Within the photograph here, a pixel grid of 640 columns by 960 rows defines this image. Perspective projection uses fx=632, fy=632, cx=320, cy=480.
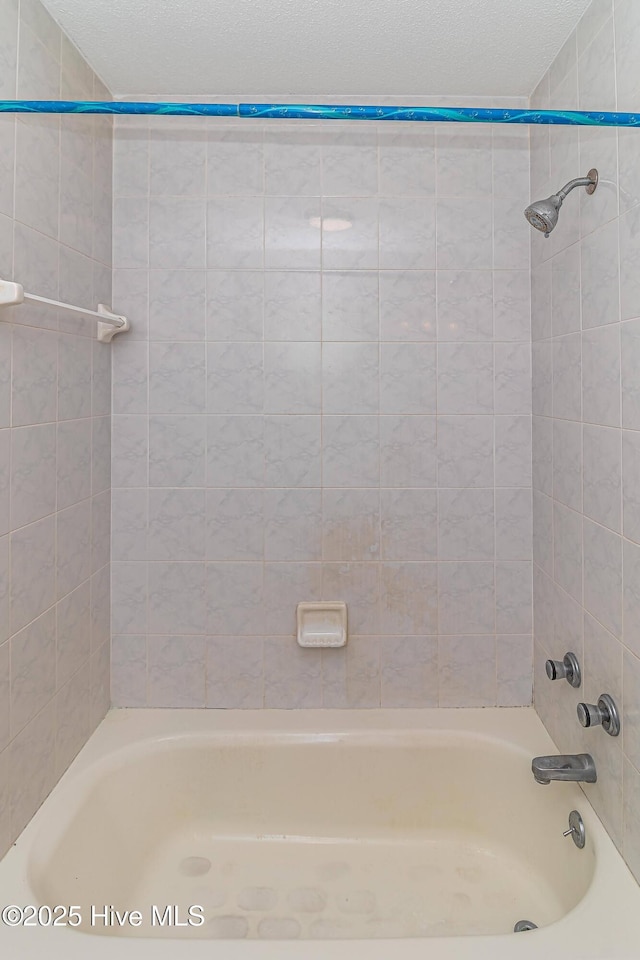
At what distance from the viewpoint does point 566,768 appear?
153cm

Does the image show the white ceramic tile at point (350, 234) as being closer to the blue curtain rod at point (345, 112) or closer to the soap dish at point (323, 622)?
the blue curtain rod at point (345, 112)

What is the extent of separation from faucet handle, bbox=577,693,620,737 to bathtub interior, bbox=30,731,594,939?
→ 1.10 feet

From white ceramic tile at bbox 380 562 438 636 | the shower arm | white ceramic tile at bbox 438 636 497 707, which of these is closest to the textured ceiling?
the shower arm

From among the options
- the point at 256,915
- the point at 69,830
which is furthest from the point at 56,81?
the point at 256,915

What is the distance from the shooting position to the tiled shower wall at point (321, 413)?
1956 mm

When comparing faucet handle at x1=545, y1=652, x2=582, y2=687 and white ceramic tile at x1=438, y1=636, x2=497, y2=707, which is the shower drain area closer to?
white ceramic tile at x1=438, y1=636, x2=497, y2=707

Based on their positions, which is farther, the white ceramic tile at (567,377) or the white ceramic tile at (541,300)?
the white ceramic tile at (541,300)

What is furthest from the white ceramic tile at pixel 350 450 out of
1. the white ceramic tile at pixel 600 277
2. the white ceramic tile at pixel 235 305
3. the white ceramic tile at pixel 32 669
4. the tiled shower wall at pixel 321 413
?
the white ceramic tile at pixel 32 669

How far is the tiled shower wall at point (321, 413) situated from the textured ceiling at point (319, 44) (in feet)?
0.42

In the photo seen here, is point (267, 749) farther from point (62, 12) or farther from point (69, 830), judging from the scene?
point (62, 12)

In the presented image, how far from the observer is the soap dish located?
6.39 feet

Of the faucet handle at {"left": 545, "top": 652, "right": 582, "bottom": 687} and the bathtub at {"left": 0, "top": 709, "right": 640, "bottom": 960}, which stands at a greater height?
the faucet handle at {"left": 545, "top": 652, "right": 582, "bottom": 687}

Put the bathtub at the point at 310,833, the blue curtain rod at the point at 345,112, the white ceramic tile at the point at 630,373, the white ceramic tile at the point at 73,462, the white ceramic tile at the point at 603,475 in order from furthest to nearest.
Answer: the white ceramic tile at the point at 73,462 → the bathtub at the point at 310,833 → the white ceramic tile at the point at 603,475 → the white ceramic tile at the point at 630,373 → the blue curtain rod at the point at 345,112

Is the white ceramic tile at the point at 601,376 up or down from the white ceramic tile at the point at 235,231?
down
